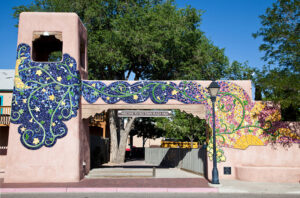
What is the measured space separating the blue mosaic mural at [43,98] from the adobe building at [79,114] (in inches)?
1.6

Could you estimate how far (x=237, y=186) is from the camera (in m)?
10.9

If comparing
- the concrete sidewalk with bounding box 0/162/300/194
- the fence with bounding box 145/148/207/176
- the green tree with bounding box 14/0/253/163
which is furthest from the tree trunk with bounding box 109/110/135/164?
the concrete sidewalk with bounding box 0/162/300/194

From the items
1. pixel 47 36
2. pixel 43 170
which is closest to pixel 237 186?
pixel 43 170

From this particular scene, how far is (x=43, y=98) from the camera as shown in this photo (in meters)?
12.5

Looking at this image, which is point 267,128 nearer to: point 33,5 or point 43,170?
point 43,170

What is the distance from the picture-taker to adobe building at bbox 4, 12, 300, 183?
477 inches

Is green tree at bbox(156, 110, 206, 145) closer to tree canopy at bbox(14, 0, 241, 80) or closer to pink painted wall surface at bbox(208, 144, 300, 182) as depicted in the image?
tree canopy at bbox(14, 0, 241, 80)

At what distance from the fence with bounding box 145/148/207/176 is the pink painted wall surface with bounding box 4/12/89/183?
5631 mm

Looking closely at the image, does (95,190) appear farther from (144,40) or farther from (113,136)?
(113,136)

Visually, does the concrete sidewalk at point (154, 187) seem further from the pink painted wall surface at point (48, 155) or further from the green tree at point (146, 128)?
the green tree at point (146, 128)

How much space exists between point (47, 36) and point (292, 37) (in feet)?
35.5

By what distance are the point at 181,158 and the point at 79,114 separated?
814cm

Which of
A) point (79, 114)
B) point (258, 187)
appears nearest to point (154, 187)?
point (258, 187)

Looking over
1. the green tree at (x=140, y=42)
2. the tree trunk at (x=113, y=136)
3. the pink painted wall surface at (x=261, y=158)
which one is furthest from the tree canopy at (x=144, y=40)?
the pink painted wall surface at (x=261, y=158)
